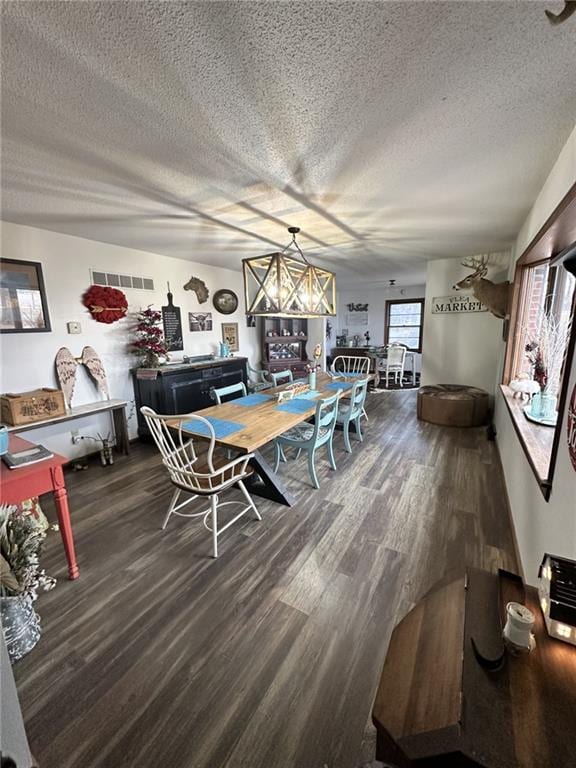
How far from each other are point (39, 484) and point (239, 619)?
4.22 feet

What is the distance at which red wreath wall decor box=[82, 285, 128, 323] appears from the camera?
336cm

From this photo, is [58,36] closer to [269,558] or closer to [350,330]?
[269,558]

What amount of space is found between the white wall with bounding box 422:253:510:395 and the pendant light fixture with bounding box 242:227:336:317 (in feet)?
9.11

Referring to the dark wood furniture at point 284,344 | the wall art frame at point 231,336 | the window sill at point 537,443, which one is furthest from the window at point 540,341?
the wall art frame at point 231,336

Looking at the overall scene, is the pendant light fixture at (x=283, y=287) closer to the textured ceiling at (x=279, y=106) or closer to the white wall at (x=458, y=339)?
the textured ceiling at (x=279, y=106)

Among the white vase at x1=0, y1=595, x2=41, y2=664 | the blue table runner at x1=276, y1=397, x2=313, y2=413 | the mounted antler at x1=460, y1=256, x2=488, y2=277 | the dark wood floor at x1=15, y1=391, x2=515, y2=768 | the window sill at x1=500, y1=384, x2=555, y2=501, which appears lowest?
the dark wood floor at x1=15, y1=391, x2=515, y2=768

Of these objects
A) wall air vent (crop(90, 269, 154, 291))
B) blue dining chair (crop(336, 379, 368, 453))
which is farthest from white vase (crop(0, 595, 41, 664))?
wall air vent (crop(90, 269, 154, 291))

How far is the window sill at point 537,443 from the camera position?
1.46m

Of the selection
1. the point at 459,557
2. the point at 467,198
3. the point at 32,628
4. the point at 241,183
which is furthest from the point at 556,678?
the point at 467,198

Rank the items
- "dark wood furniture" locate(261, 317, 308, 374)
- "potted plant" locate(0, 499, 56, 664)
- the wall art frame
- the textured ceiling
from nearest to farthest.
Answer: the textured ceiling
"potted plant" locate(0, 499, 56, 664)
the wall art frame
"dark wood furniture" locate(261, 317, 308, 374)

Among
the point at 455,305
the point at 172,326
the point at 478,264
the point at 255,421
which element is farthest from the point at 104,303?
the point at 478,264

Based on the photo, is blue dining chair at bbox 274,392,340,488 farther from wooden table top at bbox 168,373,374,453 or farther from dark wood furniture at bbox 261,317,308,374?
dark wood furniture at bbox 261,317,308,374

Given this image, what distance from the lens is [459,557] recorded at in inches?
78.1

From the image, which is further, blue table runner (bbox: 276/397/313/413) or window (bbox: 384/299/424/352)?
window (bbox: 384/299/424/352)
